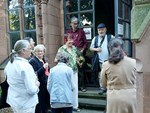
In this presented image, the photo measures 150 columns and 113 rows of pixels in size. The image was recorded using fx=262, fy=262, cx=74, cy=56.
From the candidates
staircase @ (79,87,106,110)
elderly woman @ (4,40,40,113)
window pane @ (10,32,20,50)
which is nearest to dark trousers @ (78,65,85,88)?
staircase @ (79,87,106,110)

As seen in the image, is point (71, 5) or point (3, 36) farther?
point (3, 36)

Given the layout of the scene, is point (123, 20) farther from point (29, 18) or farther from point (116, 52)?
point (116, 52)

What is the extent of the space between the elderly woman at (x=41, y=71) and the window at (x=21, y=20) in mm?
2894

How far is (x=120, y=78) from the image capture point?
3316 millimetres

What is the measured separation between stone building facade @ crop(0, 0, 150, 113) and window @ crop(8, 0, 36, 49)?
0.12 meters

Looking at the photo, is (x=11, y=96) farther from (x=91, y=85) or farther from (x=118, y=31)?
(x=91, y=85)

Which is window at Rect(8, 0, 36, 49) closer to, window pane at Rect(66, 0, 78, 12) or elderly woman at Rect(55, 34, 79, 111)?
window pane at Rect(66, 0, 78, 12)

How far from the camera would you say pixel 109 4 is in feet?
24.1

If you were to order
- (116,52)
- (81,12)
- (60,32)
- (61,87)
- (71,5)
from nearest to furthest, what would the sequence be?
(116,52) < (61,87) < (81,12) < (71,5) < (60,32)

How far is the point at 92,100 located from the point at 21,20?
10.9ft

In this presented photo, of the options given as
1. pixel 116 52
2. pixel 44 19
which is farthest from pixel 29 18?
pixel 116 52

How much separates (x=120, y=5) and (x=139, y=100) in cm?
371

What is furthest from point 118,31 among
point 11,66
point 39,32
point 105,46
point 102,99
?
point 11,66

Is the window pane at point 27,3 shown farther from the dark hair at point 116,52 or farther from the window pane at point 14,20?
the dark hair at point 116,52
